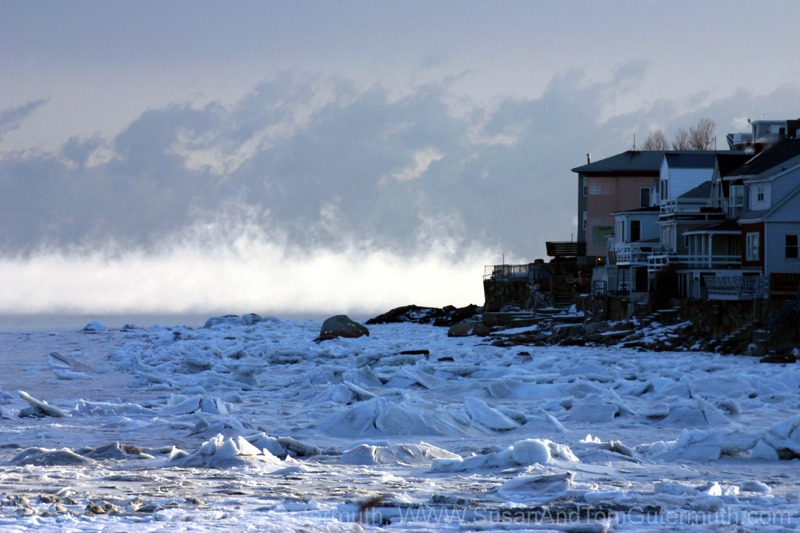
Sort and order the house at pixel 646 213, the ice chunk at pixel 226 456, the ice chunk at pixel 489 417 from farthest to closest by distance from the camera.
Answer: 1. the house at pixel 646 213
2. the ice chunk at pixel 489 417
3. the ice chunk at pixel 226 456

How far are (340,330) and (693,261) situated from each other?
17.0 m

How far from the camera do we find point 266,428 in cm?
2003

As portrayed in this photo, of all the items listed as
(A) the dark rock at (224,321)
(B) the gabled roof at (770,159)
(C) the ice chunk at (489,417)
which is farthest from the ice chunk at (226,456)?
(A) the dark rock at (224,321)

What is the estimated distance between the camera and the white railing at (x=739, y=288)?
3884cm

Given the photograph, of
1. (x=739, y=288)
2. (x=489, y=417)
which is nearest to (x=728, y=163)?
(x=739, y=288)

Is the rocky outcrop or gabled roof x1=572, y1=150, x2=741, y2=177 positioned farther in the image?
the rocky outcrop

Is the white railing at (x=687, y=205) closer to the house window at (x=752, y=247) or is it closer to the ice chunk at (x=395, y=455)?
the house window at (x=752, y=247)

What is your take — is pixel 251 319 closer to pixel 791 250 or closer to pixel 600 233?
pixel 600 233

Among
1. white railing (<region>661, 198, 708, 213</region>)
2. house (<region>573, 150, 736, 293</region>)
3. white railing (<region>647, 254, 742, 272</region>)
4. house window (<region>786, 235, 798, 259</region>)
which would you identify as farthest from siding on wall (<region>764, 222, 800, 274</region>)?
white railing (<region>661, 198, 708, 213</region>)

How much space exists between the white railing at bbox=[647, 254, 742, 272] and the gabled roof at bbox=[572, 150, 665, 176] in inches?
849

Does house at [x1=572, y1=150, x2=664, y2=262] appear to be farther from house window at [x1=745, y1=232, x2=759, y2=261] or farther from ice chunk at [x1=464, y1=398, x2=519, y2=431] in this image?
ice chunk at [x1=464, y1=398, x2=519, y2=431]

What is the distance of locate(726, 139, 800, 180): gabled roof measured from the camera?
45469 millimetres

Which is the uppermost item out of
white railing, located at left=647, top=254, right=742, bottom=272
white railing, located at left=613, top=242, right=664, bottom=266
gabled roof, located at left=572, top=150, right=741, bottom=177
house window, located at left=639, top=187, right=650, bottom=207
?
gabled roof, located at left=572, top=150, right=741, bottom=177

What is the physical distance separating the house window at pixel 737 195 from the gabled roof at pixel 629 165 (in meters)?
21.1
